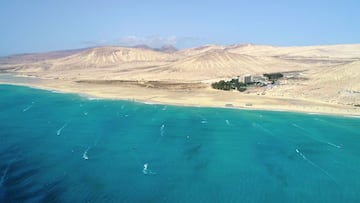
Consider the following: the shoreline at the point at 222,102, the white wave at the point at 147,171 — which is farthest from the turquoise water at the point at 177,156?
the shoreline at the point at 222,102

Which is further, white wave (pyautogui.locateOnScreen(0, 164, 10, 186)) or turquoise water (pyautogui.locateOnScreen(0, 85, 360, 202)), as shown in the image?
white wave (pyautogui.locateOnScreen(0, 164, 10, 186))

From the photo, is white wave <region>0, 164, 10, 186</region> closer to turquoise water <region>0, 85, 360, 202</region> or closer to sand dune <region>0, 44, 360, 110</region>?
turquoise water <region>0, 85, 360, 202</region>

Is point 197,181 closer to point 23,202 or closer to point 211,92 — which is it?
point 23,202

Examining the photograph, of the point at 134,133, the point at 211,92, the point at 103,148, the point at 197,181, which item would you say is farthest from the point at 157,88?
the point at 197,181

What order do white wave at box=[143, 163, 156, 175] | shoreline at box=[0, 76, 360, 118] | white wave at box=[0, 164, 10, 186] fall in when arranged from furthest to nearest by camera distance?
1. shoreline at box=[0, 76, 360, 118]
2. white wave at box=[143, 163, 156, 175]
3. white wave at box=[0, 164, 10, 186]

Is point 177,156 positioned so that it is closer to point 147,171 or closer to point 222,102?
point 147,171

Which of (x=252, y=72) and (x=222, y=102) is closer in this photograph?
(x=222, y=102)

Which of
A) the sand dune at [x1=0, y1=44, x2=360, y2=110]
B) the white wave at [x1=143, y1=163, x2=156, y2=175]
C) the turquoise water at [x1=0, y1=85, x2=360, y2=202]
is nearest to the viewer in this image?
the turquoise water at [x1=0, y1=85, x2=360, y2=202]

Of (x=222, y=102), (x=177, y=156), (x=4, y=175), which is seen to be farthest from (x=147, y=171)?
(x=222, y=102)

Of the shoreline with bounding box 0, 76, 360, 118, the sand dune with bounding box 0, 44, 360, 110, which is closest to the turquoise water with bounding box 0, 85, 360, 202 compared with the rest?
the shoreline with bounding box 0, 76, 360, 118
